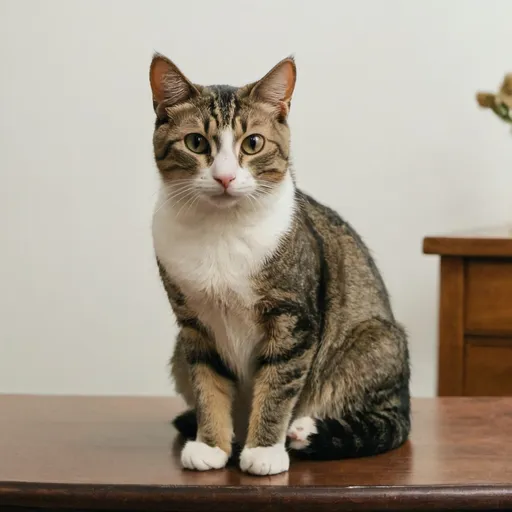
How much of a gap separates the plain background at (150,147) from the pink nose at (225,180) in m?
0.93

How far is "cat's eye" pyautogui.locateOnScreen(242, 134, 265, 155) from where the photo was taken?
→ 0.89 metres

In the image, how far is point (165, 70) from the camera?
89 centimetres

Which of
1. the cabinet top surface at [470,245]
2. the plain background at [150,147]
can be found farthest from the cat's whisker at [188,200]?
the plain background at [150,147]

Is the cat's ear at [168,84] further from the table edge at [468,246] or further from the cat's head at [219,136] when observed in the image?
the table edge at [468,246]

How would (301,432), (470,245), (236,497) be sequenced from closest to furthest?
1. (236,497)
2. (301,432)
3. (470,245)

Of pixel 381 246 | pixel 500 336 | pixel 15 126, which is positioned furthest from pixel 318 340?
pixel 15 126

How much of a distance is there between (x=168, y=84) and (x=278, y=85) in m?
0.12

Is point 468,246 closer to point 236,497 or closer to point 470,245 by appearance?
point 470,245

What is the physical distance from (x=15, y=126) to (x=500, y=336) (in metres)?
1.06

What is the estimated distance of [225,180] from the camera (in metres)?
0.85

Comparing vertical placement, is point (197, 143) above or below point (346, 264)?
above

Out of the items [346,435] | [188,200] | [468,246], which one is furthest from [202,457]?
[468,246]

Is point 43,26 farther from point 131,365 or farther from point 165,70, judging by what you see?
point 165,70

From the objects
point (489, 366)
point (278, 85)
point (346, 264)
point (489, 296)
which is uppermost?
point (278, 85)
